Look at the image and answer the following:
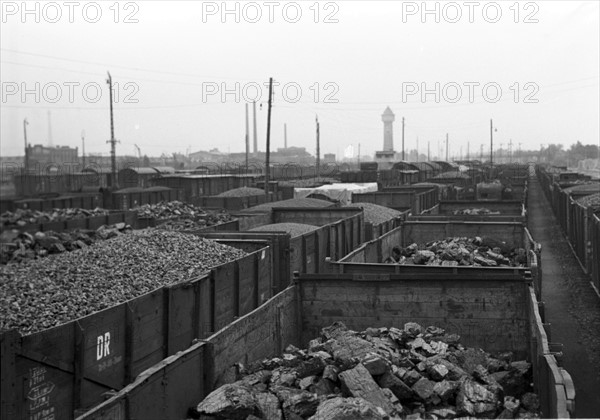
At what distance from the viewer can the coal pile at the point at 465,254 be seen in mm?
11438

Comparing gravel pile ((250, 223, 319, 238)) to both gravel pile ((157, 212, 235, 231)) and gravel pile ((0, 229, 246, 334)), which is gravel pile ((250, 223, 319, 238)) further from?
gravel pile ((157, 212, 235, 231))

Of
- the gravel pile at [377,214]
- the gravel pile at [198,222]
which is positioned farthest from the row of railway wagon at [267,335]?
the gravel pile at [198,222]

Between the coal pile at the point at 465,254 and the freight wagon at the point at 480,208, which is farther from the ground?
the freight wagon at the point at 480,208

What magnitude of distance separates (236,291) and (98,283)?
1.90 metres

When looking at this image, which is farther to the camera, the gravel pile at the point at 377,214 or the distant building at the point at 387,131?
the distant building at the point at 387,131

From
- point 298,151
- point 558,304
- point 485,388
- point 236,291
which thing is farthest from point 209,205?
point 298,151

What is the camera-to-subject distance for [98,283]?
321 inches

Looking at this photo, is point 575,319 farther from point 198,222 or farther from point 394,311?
point 198,222

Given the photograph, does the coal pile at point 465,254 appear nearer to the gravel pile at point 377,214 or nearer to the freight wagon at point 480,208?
the gravel pile at point 377,214

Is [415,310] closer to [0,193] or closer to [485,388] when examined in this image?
[485,388]

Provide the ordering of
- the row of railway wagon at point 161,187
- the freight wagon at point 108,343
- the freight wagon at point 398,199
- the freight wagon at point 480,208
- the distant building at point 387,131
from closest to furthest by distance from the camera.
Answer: the freight wagon at point 108,343, the freight wagon at point 480,208, the freight wagon at point 398,199, the row of railway wagon at point 161,187, the distant building at point 387,131

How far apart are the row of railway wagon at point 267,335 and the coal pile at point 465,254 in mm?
66

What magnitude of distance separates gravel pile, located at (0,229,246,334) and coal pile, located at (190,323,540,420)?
2.36m

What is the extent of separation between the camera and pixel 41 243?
14562 millimetres
